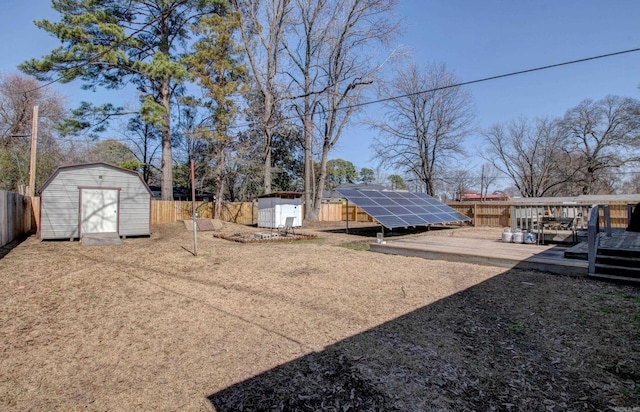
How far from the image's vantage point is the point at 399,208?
47.0 feet

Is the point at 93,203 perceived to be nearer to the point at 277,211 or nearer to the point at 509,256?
the point at 277,211

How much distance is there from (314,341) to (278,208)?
13.6m

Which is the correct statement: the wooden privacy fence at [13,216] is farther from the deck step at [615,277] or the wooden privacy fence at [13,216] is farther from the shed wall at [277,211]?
the deck step at [615,277]

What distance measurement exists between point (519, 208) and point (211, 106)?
17900 millimetres

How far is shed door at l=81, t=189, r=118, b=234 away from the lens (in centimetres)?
1188

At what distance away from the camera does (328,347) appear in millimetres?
3414

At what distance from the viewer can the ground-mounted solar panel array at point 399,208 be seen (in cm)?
1255

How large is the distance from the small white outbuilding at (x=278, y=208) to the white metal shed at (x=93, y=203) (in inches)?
233

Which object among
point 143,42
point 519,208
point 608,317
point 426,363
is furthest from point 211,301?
point 143,42

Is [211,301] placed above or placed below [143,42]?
below

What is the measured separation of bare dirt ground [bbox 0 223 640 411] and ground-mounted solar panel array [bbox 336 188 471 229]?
614 cm

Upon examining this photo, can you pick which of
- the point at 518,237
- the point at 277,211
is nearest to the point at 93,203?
the point at 277,211

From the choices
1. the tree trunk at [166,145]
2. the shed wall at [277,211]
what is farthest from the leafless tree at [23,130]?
the shed wall at [277,211]

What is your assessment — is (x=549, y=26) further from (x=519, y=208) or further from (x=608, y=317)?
(x=608, y=317)
